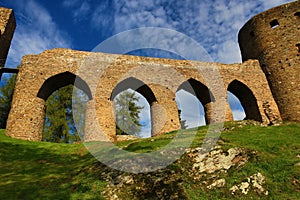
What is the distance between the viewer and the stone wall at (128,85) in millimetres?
17875

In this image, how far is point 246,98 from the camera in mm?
24328

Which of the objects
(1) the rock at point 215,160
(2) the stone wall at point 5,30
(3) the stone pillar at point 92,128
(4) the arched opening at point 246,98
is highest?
(2) the stone wall at point 5,30

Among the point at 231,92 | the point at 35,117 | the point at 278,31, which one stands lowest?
the point at 35,117

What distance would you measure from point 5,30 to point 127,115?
15760 millimetres

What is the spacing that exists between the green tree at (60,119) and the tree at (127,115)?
463 cm

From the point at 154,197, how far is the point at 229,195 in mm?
2252

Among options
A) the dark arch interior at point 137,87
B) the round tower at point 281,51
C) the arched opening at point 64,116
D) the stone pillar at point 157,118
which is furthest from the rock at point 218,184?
the arched opening at point 64,116

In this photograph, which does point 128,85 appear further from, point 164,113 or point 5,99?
point 5,99

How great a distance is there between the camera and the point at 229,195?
281 inches

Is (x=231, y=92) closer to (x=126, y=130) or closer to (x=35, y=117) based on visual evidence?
(x=126, y=130)

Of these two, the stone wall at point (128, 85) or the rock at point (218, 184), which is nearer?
the rock at point (218, 184)

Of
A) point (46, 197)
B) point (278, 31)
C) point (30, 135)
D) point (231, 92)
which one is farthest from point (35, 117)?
point (278, 31)

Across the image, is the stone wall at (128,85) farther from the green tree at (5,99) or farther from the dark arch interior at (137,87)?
the green tree at (5,99)

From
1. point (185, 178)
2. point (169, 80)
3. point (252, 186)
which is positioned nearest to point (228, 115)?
point (169, 80)
